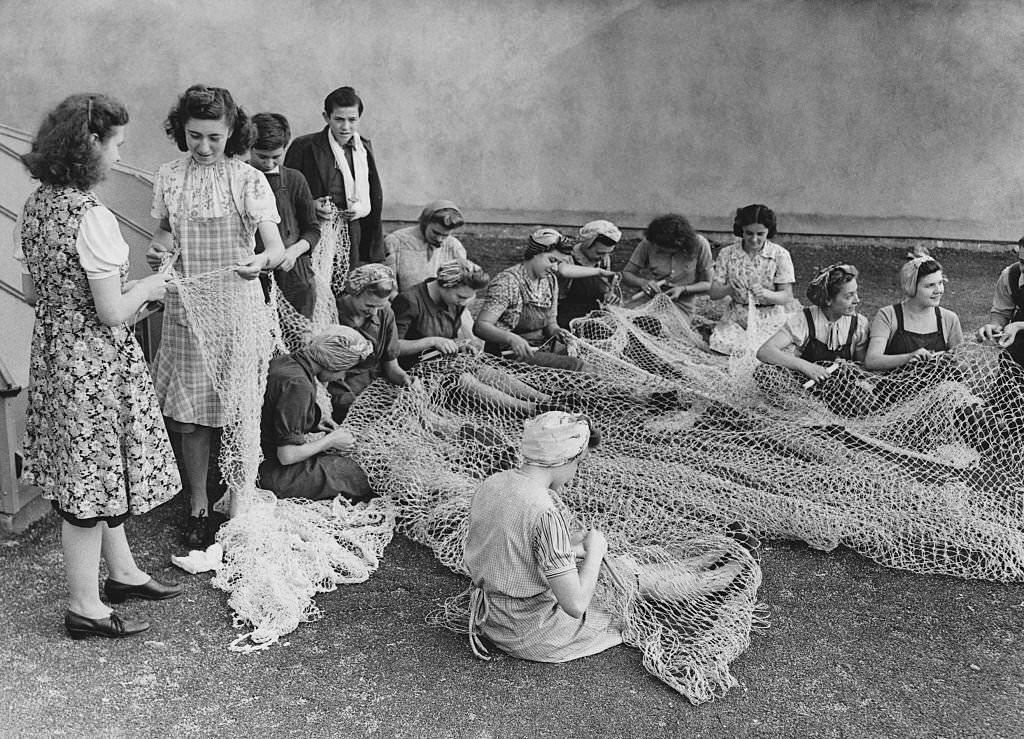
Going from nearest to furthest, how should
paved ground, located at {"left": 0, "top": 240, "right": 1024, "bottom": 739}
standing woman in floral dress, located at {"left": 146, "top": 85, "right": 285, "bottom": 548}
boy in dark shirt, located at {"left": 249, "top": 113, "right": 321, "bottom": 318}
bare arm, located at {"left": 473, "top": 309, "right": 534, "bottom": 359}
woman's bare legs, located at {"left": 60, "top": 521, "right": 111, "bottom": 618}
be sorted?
paved ground, located at {"left": 0, "top": 240, "right": 1024, "bottom": 739}, woman's bare legs, located at {"left": 60, "top": 521, "right": 111, "bottom": 618}, standing woman in floral dress, located at {"left": 146, "top": 85, "right": 285, "bottom": 548}, boy in dark shirt, located at {"left": 249, "top": 113, "right": 321, "bottom": 318}, bare arm, located at {"left": 473, "top": 309, "right": 534, "bottom": 359}

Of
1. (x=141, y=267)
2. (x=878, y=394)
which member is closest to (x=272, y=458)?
(x=141, y=267)

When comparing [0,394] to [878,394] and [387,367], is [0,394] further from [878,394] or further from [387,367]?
[878,394]

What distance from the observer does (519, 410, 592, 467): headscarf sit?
335cm

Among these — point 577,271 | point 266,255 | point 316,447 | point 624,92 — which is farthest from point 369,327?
point 624,92

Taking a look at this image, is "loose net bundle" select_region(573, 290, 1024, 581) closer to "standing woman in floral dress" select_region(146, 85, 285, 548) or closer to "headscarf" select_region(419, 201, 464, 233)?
"headscarf" select_region(419, 201, 464, 233)

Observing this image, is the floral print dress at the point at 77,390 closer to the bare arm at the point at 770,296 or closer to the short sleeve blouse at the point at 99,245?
the short sleeve blouse at the point at 99,245

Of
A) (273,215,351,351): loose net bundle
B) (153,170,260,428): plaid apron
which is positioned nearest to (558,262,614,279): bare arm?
(273,215,351,351): loose net bundle

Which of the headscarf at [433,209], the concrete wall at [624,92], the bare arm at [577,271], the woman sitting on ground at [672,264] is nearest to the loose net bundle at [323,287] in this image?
the headscarf at [433,209]

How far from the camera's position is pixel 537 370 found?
17.5 feet

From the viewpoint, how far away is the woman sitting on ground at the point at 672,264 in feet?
22.3

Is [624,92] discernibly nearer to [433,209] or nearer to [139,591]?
[433,209]

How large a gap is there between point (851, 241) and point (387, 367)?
6924mm

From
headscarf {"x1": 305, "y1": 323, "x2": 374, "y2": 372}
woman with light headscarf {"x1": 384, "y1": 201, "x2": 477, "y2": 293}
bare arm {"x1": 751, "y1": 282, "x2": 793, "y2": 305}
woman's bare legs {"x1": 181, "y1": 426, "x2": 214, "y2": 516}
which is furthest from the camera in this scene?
bare arm {"x1": 751, "y1": 282, "x2": 793, "y2": 305}

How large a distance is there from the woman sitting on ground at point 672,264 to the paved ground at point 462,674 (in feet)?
9.49
